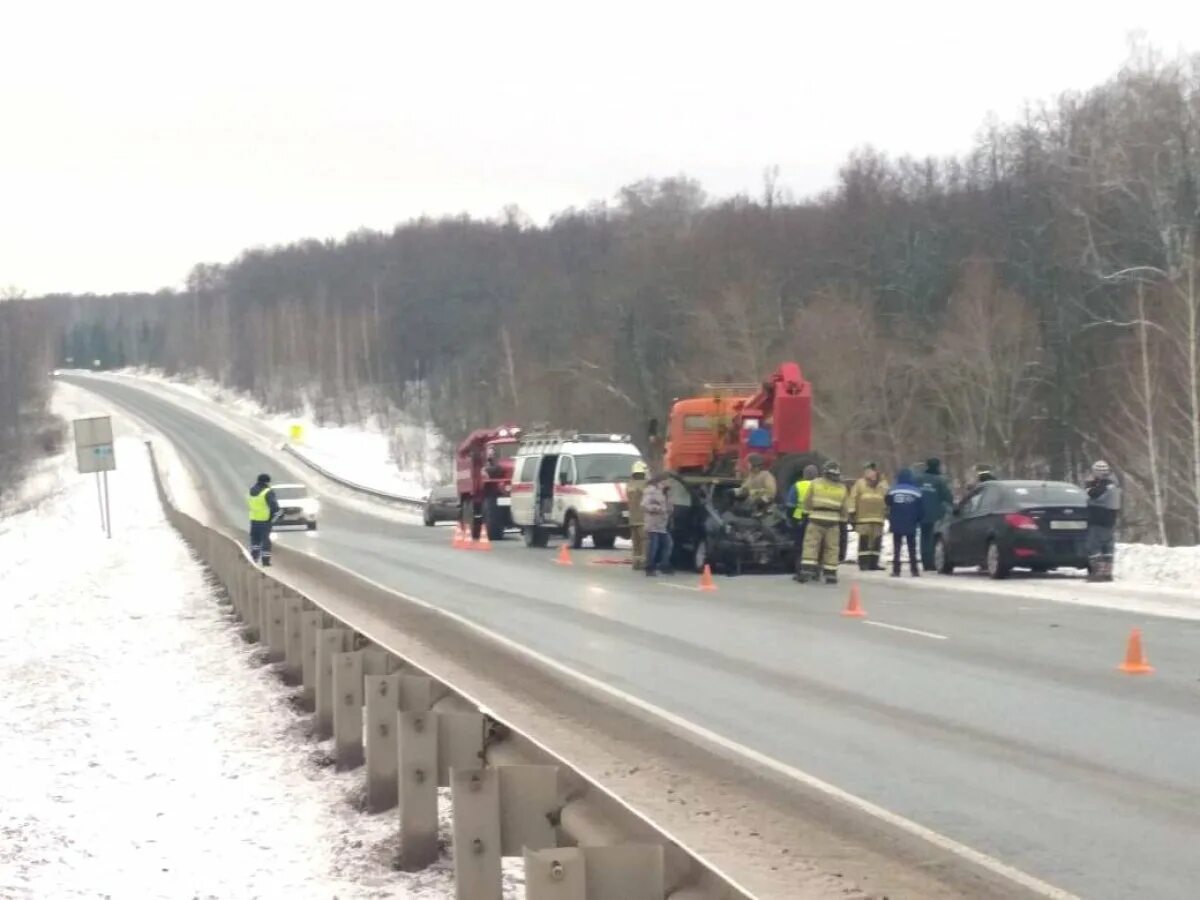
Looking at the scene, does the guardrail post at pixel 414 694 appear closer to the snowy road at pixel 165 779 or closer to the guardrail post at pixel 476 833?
the snowy road at pixel 165 779

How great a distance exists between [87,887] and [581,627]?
1095 centimetres

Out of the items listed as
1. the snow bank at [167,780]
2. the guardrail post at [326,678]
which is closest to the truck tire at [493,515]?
the snow bank at [167,780]

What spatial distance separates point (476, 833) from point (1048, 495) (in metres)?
19.6

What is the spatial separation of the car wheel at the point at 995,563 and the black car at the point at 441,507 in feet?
108

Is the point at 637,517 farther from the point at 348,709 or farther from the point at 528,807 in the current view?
the point at 528,807

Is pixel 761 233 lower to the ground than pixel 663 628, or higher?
higher

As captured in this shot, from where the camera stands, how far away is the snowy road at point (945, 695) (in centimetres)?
803

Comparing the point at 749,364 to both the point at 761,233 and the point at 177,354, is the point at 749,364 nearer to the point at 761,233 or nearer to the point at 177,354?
the point at 761,233

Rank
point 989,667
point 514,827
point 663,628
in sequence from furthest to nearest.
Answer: point 663,628 < point 989,667 < point 514,827

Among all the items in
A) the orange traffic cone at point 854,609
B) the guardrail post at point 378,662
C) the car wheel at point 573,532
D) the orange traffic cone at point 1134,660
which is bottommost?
the car wheel at point 573,532

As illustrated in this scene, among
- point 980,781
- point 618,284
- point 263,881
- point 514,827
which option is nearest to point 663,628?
point 980,781

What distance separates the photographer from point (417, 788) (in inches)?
298

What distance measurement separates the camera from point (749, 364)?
64.9 meters

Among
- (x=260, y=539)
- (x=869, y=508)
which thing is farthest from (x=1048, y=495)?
(x=260, y=539)
